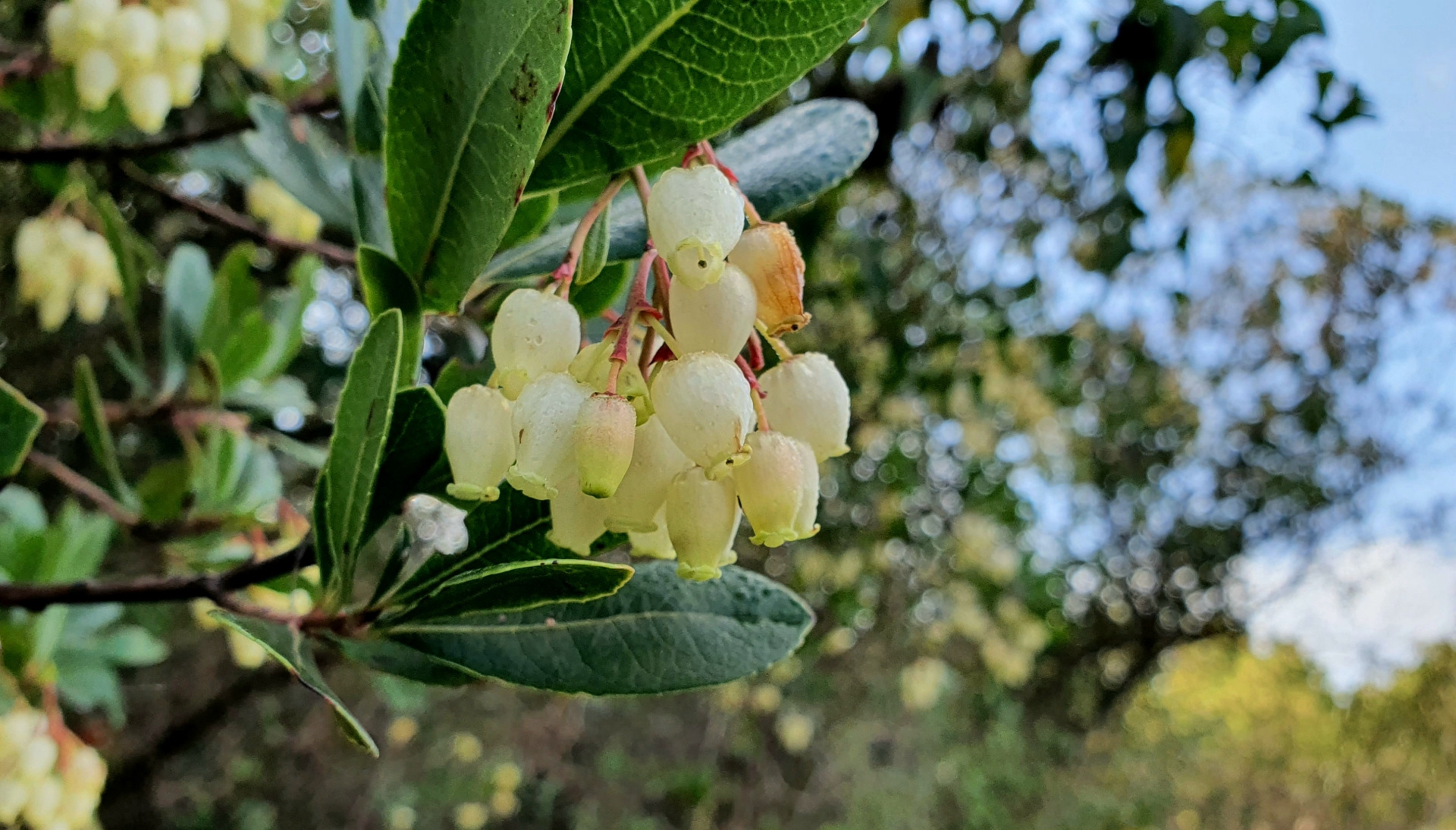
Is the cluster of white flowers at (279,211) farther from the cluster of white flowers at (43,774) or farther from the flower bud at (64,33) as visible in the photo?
the cluster of white flowers at (43,774)

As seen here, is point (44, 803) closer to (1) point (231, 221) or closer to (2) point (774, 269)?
(1) point (231, 221)

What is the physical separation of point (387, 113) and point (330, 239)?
7.29 ft

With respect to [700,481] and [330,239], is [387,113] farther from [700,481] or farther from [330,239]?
[330,239]

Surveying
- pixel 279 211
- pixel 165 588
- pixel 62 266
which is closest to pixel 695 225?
pixel 165 588

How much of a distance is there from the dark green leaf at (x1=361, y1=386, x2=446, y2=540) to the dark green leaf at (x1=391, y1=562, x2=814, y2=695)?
6cm

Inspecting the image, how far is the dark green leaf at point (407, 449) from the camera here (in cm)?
43

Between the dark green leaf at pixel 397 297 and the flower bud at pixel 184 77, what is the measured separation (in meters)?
0.81

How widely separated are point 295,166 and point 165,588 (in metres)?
0.39

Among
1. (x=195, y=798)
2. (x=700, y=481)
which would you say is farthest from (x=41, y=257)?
(x=195, y=798)

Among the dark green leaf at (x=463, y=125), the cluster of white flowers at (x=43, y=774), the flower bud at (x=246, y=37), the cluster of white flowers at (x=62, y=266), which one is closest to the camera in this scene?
the dark green leaf at (x=463, y=125)

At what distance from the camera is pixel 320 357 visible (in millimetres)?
2168

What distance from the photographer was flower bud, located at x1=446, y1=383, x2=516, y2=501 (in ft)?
1.31

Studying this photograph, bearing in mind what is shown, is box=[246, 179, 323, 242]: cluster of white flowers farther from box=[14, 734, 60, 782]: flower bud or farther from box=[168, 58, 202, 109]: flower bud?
box=[14, 734, 60, 782]: flower bud

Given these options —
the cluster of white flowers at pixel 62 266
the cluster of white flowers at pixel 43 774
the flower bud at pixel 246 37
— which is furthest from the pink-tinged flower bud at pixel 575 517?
the cluster of white flowers at pixel 62 266
